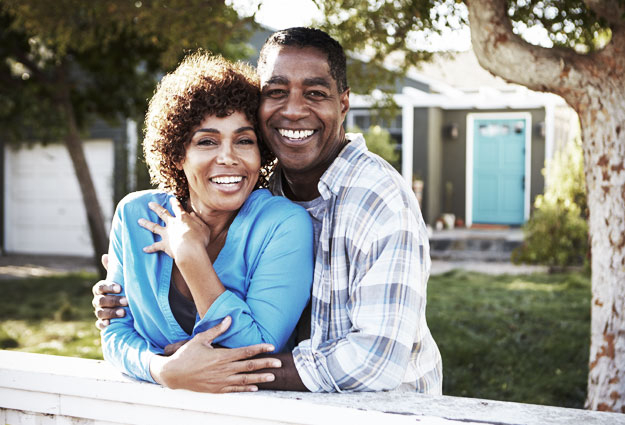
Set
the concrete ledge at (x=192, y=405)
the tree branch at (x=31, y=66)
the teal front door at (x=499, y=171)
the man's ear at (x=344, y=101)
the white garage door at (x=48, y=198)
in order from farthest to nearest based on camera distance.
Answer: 1. the teal front door at (x=499, y=171)
2. the white garage door at (x=48, y=198)
3. the tree branch at (x=31, y=66)
4. the man's ear at (x=344, y=101)
5. the concrete ledge at (x=192, y=405)

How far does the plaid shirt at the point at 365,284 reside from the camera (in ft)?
7.14

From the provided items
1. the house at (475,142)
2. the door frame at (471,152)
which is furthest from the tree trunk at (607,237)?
the door frame at (471,152)

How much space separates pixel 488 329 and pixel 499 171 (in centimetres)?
979

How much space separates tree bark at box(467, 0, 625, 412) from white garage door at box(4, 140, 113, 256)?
35.0 feet

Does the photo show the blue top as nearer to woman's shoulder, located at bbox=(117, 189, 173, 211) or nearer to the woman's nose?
woman's shoulder, located at bbox=(117, 189, 173, 211)

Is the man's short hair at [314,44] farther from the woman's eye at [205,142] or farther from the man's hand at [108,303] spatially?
the man's hand at [108,303]

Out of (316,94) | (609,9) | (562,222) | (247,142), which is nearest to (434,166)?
(562,222)

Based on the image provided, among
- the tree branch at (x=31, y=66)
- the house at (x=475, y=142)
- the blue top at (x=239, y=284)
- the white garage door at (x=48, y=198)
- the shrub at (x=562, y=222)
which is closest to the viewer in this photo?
the blue top at (x=239, y=284)

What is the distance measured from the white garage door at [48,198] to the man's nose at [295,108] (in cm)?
1133

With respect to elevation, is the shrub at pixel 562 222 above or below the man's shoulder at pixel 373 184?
below

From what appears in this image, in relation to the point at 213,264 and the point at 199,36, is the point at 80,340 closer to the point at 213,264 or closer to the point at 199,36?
the point at 199,36

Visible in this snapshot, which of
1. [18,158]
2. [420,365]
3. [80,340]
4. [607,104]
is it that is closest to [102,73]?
[80,340]

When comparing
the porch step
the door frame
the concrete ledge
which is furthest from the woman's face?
the door frame

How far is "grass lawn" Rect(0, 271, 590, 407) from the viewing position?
5094 mm
